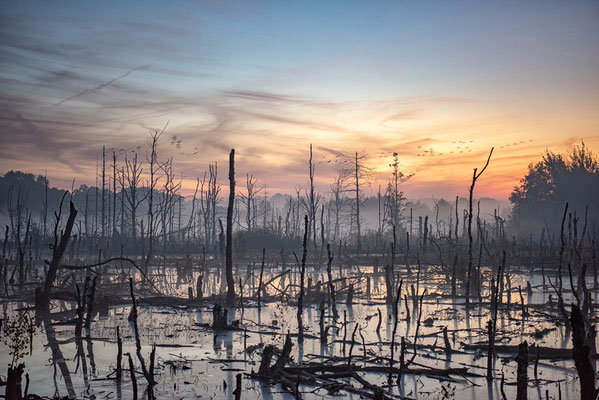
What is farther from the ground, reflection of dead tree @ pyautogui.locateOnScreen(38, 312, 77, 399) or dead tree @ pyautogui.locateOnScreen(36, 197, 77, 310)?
dead tree @ pyautogui.locateOnScreen(36, 197, 77, 310)

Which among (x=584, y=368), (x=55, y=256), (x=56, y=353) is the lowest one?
(x=56, y=353)

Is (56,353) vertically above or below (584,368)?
below

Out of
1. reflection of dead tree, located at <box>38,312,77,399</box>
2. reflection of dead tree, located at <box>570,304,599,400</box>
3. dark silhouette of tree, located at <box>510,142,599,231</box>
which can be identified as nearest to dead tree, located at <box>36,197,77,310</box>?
reflection of dead tree, located at <box>38,312,77,399</box>

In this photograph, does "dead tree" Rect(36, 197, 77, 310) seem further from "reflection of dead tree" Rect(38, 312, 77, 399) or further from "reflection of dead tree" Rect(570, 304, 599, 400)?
"reflection of dead tree" Rect(570, 304, 599, 400)

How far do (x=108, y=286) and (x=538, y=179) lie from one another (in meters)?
56.3

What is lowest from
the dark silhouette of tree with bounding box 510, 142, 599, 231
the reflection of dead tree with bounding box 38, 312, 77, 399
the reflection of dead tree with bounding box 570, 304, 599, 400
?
the reflection of dead tree with bounding box 38, 312, 77, 399

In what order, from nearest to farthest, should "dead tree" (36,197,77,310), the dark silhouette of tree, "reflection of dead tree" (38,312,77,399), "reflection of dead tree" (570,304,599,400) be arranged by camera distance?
"reflection of dead tree" (570,304,599,400) < "reflection of dead tree" (38,312,77,399) < "dead tree" (36,197,77,310) < the dark silhouette of tree

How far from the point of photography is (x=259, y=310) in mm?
16328

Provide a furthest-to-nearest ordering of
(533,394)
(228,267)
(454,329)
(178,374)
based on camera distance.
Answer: (228,267) → (454,329) → (178,374) → (533,394)

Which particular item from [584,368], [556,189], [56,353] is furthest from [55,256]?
[556,189]

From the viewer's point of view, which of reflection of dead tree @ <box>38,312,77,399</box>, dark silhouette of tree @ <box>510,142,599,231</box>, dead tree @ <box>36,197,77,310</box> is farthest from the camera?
dark silhouette of tree @ <box>510,142,599,231</box>

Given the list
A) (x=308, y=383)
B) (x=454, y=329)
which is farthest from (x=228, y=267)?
(x=308, y=383)

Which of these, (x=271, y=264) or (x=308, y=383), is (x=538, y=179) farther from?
(x=308, y=383)

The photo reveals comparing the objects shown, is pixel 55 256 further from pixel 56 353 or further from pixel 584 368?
pixel 584 368
